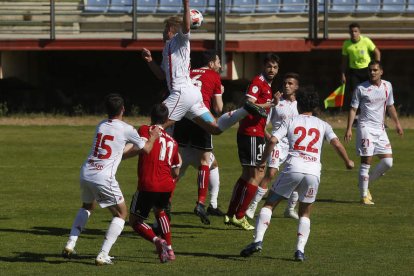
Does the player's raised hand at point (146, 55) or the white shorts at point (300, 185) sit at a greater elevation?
the player's raised hand at point (146, 55)

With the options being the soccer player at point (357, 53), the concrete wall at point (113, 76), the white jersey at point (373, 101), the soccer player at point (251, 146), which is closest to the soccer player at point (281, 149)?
the soccer player at point (251, 146)

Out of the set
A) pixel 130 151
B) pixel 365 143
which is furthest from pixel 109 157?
pixel 365 143

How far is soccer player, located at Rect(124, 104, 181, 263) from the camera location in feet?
38.7

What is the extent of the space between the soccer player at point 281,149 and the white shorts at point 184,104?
1.47 metres

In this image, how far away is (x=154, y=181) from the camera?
11.8 meters

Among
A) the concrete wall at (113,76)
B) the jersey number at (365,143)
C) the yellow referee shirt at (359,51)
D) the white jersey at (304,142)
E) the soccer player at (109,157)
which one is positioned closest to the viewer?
the soccer player at (109,157)

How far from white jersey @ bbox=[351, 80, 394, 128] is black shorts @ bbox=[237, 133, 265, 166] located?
9.97ft

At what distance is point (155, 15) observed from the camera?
104 feet

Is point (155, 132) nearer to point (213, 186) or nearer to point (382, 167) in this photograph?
point (213, 186)

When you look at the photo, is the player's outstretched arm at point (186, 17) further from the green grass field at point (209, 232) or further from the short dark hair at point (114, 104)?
the green grass field at point (209, 232)

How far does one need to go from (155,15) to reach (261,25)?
3.07 metres

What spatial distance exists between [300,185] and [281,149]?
4.05 metres

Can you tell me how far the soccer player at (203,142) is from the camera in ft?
49.6

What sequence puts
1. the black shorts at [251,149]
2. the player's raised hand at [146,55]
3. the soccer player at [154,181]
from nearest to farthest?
the soccer player at [154,181]
the player's raised hand at [146,55]
the black shorts at [251,149]
